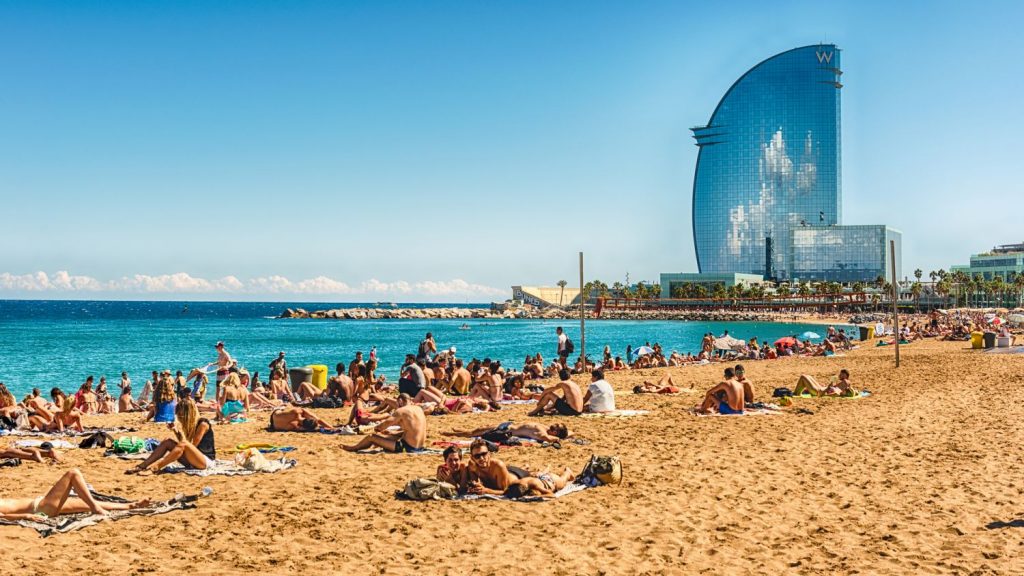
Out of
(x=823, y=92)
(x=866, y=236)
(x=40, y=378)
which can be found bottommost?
(x=40, y=378)

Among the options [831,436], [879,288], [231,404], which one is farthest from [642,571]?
[879,288]

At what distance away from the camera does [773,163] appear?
176 meters

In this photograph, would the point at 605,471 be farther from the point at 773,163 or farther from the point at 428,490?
the point at 773,163

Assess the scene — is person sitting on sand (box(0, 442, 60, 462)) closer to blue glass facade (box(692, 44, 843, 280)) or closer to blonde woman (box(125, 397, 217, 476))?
blonde woman (box(125, 397, 217, 476))

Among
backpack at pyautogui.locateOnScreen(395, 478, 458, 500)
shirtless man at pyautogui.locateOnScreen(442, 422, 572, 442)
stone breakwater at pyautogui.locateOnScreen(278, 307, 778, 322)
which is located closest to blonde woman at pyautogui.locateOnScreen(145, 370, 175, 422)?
shirtless man at pyautogui.locateOnScreen(442, 422, 572, 442)

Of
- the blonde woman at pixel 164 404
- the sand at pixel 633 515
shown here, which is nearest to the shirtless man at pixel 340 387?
the blonde woman at pixel 164 404

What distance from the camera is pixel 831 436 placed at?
37.2 feet

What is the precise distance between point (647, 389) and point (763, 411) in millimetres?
4419

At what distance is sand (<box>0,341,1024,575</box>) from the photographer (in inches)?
237

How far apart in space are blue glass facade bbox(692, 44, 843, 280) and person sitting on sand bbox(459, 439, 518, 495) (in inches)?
6896

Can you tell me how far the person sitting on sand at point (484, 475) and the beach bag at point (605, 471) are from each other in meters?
0.91

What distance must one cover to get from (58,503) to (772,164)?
599 feet

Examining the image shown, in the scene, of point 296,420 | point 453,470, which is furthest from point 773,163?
point 453,470

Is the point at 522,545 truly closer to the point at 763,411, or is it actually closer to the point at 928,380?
the point at 763,411
